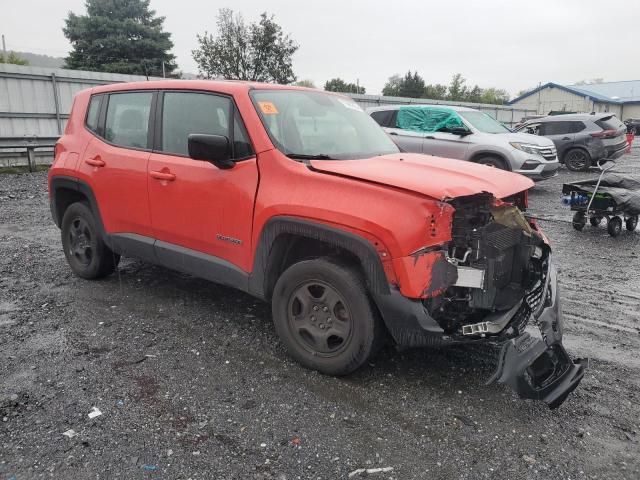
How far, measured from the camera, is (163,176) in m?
4.06

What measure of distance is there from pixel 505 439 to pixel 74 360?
2861 mm

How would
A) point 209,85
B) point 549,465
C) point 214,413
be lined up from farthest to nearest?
point 209,85 → point 214,413 → point 549,465

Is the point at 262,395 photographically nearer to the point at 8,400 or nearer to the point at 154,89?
the point at 8,400

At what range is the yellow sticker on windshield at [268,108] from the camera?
3.75 m

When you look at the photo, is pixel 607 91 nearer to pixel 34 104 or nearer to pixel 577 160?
pixel 577 160

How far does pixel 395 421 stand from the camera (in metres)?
2.95

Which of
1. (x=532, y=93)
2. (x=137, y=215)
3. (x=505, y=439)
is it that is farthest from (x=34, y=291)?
(x=532, y=93)

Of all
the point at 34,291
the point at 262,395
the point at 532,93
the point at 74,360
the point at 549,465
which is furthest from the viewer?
the point at 532,93

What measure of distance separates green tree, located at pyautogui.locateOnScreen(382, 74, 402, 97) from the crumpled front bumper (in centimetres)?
5610

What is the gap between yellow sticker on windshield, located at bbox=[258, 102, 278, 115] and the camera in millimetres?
3750

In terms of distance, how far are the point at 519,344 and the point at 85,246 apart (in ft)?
13.8

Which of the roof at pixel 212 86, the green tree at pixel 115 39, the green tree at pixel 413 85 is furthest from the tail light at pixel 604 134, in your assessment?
the green tree at pixel 413 85

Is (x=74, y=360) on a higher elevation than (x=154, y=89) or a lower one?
lower

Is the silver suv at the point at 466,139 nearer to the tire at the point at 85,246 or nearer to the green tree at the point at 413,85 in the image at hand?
the tire at the point at 85,246
